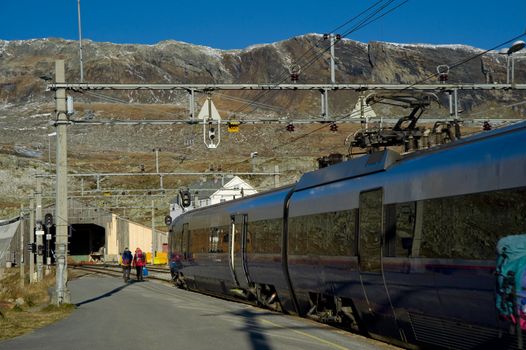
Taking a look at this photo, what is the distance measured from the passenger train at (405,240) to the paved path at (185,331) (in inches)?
29.0

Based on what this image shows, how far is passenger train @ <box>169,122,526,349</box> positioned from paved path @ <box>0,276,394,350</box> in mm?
735

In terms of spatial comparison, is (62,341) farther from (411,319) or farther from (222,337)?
(411,319)

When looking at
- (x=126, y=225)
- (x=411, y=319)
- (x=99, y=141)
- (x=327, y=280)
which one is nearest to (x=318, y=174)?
(x=327, y=280)

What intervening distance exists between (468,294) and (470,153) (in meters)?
1.82

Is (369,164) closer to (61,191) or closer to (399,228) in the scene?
(399,228)

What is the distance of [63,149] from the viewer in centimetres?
2406

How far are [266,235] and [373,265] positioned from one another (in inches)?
307

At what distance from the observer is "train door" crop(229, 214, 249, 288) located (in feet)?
77.0

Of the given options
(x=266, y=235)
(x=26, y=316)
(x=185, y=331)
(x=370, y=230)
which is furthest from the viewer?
(x=266, y=235)

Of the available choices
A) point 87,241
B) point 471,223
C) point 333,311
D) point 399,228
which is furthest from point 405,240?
point 87,241

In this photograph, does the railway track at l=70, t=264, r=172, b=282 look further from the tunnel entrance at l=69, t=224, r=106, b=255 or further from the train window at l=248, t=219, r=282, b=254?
the tunnel entrance at l=69, t=224, r=106, b=255

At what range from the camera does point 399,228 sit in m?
12.4

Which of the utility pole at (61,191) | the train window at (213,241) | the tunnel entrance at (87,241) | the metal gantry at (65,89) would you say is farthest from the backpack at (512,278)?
the tunnel entrance at (87,241)

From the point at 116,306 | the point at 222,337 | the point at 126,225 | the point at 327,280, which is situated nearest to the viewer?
the point at 222,337
